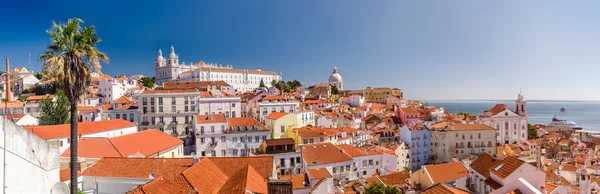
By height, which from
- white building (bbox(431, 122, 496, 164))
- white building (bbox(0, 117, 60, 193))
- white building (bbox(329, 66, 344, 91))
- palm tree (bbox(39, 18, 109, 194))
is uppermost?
white building (bbox(329, 66, 344, 91))

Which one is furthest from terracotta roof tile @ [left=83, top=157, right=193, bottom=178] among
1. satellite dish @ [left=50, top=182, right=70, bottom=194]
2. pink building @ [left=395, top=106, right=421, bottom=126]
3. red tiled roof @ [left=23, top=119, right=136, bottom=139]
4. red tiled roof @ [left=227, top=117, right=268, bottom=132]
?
pink building @ [left=395, top=106, right=421, bottom=126]

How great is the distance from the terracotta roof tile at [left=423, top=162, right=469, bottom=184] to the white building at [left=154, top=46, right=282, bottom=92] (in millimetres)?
106174

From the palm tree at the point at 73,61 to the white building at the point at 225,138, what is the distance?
30217 mm

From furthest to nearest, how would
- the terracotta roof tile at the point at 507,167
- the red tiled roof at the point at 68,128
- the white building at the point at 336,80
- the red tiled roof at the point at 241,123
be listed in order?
the white building at the point at 336,80 < the red tiled roof at the point at 241,123 < the red tiled roof at the point at 68,128 < the terracotta roof tile at the point at 507,167

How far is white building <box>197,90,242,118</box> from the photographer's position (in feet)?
174

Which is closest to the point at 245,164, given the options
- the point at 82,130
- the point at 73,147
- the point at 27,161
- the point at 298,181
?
the point at 73,147

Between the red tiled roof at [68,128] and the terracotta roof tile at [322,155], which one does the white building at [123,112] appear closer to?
the red tiled roof at [68,128]

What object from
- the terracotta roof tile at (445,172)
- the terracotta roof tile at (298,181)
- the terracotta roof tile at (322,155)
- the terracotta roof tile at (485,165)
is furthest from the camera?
the terracotta roof tile at (322,155)

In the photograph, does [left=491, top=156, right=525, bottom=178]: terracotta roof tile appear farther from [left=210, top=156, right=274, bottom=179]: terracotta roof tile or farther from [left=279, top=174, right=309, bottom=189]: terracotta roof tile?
[left=210, top=156, right=274, bottom=179]: terracotta roof tile

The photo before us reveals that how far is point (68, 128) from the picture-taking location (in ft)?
107

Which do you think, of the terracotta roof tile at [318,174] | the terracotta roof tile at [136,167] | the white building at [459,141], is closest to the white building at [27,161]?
the terracotta roof tile at [136,167]

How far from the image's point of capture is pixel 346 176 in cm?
3988

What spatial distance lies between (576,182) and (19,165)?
57416 mm

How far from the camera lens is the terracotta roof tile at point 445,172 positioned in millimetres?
32844
